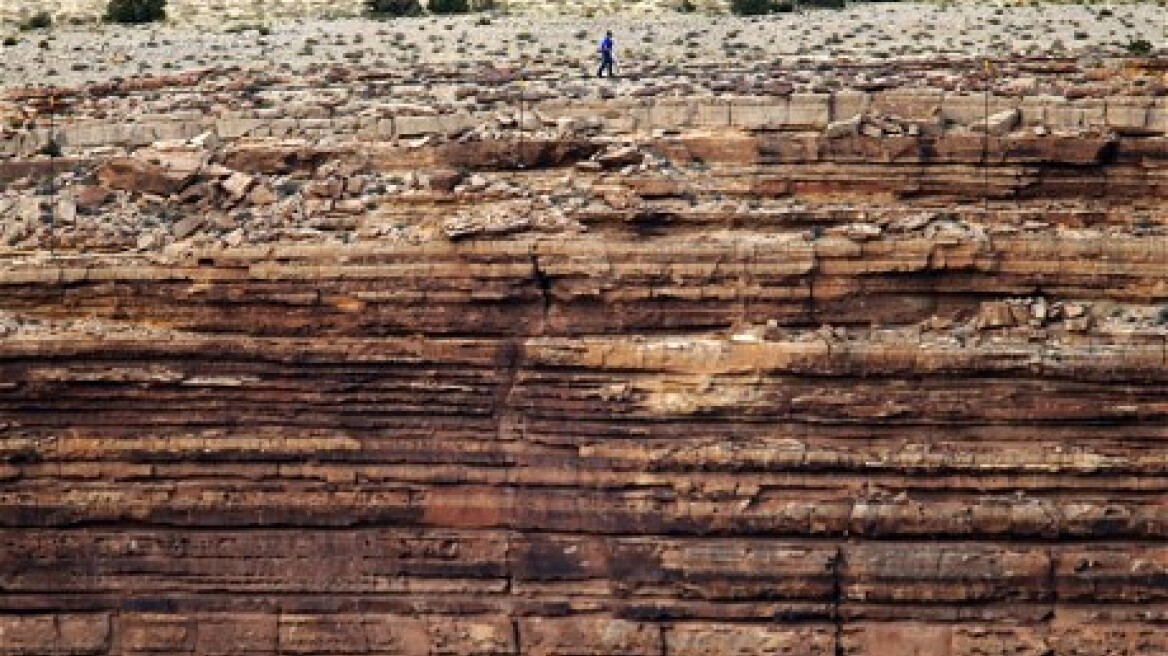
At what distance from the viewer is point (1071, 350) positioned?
2050 cm

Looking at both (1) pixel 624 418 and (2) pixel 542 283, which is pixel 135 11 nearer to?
(2) pixel 542 283

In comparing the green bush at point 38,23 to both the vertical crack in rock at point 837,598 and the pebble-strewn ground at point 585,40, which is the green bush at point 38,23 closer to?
the pebble-strewn ground at point 585,40

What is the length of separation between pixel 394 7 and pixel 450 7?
90 cm

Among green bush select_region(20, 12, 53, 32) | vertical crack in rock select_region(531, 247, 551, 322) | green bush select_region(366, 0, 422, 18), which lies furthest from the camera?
green bush select_region(366, 0, 422, 18)

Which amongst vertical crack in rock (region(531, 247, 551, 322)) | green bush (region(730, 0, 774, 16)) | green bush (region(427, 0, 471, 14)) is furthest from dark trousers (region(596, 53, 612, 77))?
green bush (region(427, 0, 471, 14))

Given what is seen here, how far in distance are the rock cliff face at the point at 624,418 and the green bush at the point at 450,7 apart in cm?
1430

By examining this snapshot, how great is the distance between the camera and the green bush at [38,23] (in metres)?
35.6

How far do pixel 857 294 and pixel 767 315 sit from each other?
782mm

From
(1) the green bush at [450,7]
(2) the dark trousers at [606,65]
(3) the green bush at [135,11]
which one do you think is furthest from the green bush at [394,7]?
(2) the dark trousers at [606,65]

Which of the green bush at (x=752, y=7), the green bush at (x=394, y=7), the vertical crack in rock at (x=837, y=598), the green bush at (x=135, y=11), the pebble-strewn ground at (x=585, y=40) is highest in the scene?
the pebble-strewn ground at (x=585, y=40)

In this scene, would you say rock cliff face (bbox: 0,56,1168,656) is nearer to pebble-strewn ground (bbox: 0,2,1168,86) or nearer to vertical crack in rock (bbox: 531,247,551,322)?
vertical crack in rock (bbox: 531,247,551,322)

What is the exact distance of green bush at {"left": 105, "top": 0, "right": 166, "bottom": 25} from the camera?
36906 mm

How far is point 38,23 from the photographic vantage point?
35.9 metres

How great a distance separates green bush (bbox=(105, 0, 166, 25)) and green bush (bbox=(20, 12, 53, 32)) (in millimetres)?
911
